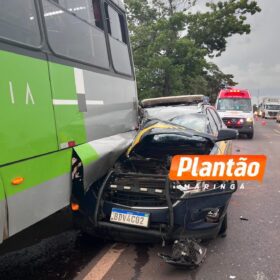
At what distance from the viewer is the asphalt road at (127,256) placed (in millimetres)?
4086

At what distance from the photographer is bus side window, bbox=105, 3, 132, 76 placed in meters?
5.75

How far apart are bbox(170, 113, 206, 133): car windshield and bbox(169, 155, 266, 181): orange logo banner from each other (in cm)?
230

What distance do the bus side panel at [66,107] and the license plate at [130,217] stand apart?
0.91 m

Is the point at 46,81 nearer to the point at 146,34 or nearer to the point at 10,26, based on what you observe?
the point at 10,26

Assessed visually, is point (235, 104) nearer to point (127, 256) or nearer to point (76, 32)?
point (76, 32)

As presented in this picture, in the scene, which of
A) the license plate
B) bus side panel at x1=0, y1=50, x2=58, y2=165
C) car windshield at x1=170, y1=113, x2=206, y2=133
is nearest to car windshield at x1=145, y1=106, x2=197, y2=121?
car windshield at x1=170, y1=113, x2=206, y2=133

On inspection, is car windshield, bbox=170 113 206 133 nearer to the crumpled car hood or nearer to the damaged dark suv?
the crumpled car hood

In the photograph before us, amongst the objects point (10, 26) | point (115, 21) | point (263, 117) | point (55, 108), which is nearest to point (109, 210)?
point (55, 108)

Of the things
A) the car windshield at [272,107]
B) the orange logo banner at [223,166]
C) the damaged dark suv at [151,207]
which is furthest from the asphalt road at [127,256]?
the car windshield at [272,107]

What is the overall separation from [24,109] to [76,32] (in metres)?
1.64

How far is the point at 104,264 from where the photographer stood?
4324 mm

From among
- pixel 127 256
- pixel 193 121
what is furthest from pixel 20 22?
pixel 193 121

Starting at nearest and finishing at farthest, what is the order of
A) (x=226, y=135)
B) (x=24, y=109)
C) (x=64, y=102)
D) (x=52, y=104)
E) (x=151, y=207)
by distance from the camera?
(x=24, y=109)
(x=52, y=104)
(x=64, y=102)
(x=151, y=207)
(x=226, y=135)

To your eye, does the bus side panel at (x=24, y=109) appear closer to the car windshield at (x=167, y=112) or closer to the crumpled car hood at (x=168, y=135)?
the crumpled car hood at (x=168, y=135)
